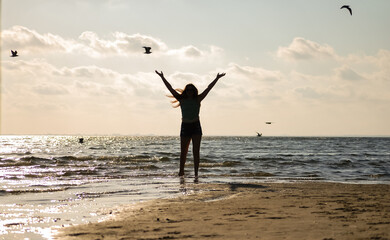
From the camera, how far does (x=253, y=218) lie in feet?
18.1

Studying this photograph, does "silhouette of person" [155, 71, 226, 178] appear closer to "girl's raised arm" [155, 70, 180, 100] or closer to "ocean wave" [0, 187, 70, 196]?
"girl's raised arm" [155, 70, 180, 100]

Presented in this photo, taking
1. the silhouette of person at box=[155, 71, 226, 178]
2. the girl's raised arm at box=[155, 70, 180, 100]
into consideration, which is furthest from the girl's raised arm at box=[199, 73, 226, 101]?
Answer: the girl's raised arm at box=[155, 70, 180, 100]

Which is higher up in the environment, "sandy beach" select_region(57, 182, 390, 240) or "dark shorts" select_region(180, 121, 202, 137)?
"dark shorts" select_region(180, 121, 202, 137)

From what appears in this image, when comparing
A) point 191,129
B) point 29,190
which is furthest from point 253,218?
point 191,129

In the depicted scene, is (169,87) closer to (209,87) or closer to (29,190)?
(209,87)

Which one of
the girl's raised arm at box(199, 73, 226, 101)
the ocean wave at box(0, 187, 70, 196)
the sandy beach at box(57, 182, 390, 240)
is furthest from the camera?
the girl's raised arm at box(199, 73, 226, 101)

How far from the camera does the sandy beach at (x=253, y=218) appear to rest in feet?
15.2

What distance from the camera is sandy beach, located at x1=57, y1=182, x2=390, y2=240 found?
4.64m

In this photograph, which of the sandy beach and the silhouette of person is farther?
the silhouette of person

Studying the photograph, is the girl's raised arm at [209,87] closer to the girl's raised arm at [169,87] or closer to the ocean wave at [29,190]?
the girl's raised arm at [169,87]

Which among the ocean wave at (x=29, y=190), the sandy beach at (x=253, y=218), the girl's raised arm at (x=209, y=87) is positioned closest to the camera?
the sandy beach at (x=253, y=218)

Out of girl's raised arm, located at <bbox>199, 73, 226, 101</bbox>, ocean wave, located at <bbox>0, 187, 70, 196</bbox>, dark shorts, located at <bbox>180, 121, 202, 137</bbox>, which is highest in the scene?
girl's raised arm, located at <bbox>199, 73, 226, 101</bbox>

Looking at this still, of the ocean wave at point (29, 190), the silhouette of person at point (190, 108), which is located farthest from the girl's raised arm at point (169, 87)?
the ocean wave at point (29, 190)

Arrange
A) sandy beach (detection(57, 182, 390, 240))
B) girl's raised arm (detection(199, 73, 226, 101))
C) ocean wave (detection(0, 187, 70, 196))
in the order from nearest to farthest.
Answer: sandy beach (detection(57, 182, 390, 240)) → ocean wave (detection(0, 187, 70, 196)) → girl's raised arm (detection(199, 73, 226, 101))
